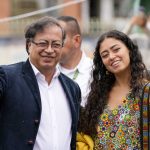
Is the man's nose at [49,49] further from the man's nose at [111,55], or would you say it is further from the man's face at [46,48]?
the man's nose at [111,55]

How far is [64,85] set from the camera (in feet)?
11.5

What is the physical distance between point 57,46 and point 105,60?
0.57m

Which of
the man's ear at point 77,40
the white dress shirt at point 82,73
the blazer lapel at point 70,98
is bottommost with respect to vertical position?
the white dress shirt at point 82,73

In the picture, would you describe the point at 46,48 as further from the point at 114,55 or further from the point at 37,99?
the point at 114,55

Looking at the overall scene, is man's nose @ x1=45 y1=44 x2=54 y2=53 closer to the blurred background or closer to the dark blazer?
the dark blazer

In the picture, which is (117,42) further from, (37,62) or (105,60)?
(37,62)

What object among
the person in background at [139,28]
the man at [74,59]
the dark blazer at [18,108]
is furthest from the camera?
the person in background at [139,28]

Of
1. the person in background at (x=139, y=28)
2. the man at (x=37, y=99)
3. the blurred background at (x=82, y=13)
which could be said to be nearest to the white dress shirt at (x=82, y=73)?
the man at (x=37, y=99)

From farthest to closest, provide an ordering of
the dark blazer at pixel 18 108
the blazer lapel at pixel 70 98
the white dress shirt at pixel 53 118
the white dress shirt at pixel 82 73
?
the white dress shirt at pixel 82 73, the blazer lapel at pixel 70 98, the white dress shirt at pixel 53 118, the dark blazer at pixel 18 108

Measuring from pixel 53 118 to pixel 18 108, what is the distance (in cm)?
26

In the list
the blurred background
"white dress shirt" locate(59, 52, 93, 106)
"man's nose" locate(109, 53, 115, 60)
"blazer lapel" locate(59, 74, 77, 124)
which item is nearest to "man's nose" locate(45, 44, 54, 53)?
"blazer lapel" locate(59, 74, 77, 124)

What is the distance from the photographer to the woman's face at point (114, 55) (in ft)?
12.2

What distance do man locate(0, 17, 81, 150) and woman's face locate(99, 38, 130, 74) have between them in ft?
1.49

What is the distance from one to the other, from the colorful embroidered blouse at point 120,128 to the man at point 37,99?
1.03ft
